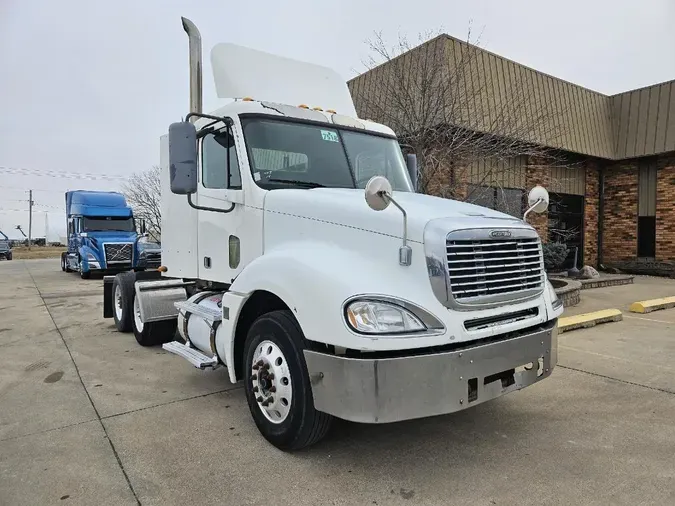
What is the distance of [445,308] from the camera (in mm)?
2914

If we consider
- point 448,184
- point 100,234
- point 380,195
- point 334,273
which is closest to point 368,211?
Answer: point 380,195

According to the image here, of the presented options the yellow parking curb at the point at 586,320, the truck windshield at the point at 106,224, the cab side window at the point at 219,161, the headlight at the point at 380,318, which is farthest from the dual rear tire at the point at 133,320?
the truck windshield at the point at 106,224

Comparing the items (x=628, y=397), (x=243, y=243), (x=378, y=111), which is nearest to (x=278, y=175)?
(x=243, y=243)

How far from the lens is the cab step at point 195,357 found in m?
4.22

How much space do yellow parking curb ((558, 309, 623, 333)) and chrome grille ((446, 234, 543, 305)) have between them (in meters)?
4.22

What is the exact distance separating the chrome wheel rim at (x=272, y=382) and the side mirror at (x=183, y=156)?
1434 millimetres

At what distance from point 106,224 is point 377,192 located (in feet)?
63.2

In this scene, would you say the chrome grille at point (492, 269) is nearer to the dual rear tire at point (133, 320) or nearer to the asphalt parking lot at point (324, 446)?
the asphalt parking lot at point (324, 446)

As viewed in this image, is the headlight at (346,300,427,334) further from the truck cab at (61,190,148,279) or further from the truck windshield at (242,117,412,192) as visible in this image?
the truck cab at (61,190,148,279)

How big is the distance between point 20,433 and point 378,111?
8.10 m

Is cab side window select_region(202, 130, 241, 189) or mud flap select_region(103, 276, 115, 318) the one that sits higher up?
cab side window select_region(202, 130, 241, 189)

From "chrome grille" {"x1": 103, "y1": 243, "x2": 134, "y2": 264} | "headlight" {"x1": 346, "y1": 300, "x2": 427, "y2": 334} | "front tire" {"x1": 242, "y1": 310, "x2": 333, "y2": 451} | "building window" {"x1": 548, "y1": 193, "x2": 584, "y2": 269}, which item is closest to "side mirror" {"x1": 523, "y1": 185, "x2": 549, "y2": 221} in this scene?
"headlight" {"x1": 346, "y1": 300, "x2": 427, "y2": 334}

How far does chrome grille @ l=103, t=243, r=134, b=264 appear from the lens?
60.4 feet

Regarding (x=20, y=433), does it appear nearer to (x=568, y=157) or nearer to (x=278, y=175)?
(x=278, y=175)
